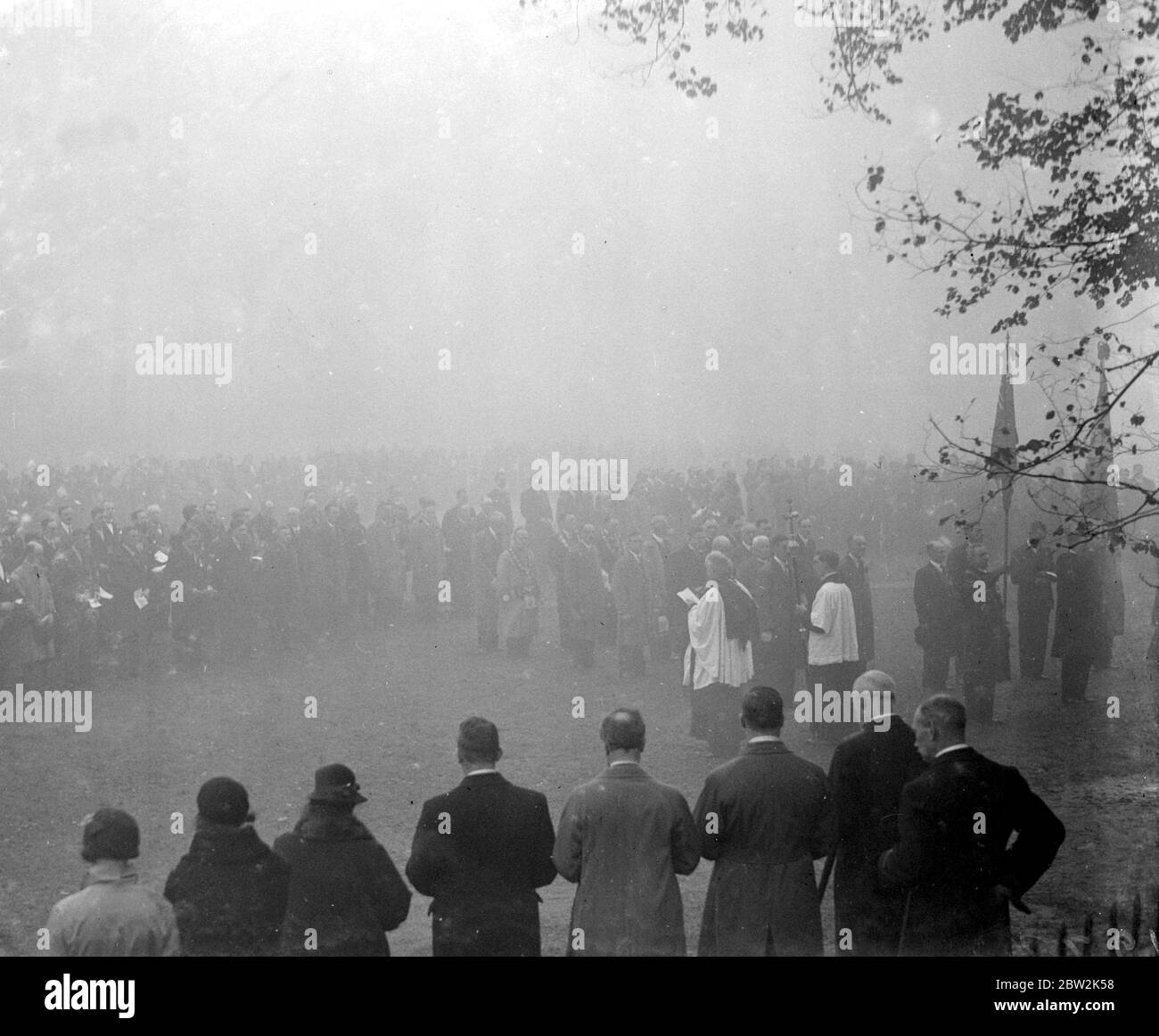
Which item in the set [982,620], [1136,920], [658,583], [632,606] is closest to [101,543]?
[632,606]

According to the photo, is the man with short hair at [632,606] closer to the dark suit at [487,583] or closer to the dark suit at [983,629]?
the dark suit at [487,583]

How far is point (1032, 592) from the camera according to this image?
36.6ft

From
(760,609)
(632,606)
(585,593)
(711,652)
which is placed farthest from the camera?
(585,593)

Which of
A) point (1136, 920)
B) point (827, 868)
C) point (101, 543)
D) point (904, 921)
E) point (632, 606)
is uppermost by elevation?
point (101, 543)

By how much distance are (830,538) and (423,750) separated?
4.21 metres

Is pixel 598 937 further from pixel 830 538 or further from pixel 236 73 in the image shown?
pixel 236 73

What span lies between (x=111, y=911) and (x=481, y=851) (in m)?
1.54

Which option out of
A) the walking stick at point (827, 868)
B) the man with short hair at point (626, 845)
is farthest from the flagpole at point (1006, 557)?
the man with short hair at point (626, 845)

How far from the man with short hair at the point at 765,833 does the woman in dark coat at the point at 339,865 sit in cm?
142

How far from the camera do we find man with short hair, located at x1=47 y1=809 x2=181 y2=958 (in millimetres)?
4586

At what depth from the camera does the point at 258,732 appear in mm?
9141

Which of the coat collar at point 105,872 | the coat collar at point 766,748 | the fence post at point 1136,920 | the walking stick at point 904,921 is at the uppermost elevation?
the coat collar at point 766,748

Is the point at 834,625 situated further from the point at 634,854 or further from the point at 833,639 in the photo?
the point at 634,854

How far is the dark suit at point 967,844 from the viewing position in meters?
5.03
